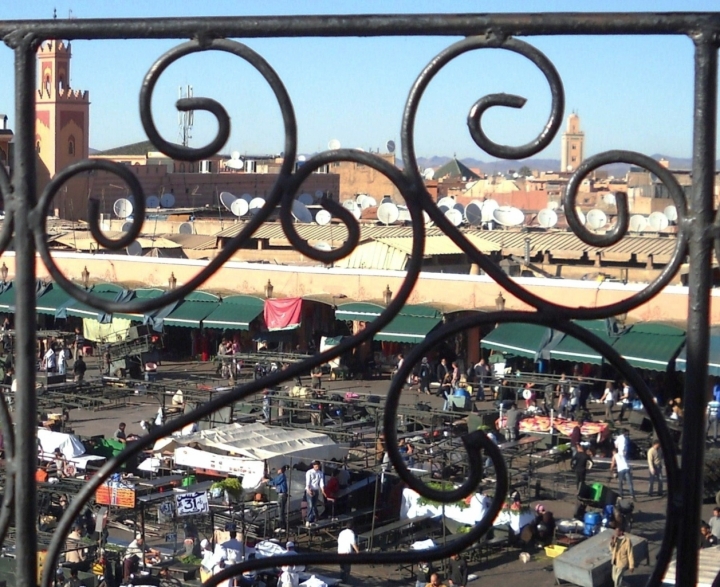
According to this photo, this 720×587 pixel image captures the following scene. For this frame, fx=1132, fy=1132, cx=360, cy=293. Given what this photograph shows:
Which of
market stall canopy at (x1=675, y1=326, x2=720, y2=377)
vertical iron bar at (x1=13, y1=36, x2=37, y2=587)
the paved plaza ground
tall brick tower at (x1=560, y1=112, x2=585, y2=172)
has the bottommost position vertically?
the paved plaza ground

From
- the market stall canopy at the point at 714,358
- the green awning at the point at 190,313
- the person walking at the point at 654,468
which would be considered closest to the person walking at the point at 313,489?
the person walking at the point at 654,468

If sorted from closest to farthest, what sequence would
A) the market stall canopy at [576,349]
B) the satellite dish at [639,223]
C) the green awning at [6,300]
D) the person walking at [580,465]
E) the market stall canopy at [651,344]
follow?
the person walking at [580,465] → the market stall canopy at [651,344] → the market stall canopy at [576,349] → the green awning at [6,300] → the satellite dish at [639,223]

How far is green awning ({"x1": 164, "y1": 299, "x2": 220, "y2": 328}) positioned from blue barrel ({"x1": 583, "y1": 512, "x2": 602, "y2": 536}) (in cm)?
1094

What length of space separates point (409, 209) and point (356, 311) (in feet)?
59.2

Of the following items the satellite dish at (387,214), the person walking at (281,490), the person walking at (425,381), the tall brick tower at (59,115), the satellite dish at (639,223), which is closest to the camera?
the person walking at (281,490)

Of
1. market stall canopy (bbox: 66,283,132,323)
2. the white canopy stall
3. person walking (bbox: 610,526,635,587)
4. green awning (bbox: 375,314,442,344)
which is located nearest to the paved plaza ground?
person walking (bbox: 610,526,635,587)

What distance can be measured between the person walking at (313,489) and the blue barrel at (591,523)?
2.37 metres

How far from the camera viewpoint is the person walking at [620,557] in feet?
27.2

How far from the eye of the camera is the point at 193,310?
66.3 ft

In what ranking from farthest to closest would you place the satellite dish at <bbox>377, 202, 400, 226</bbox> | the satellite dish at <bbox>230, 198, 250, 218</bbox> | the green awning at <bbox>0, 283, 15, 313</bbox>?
the satellite dish at <bbox>230, 198, 250, 218</bbox> → the satellite dish at <bbox>377, 202, 400, 226</bbox> → the green awning at <bbox>0, 283, 15, 313</bbox>

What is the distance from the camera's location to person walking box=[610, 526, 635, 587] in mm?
8305

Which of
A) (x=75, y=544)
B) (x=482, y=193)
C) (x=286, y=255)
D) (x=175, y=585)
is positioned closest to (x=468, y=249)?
(x=175, y=585)

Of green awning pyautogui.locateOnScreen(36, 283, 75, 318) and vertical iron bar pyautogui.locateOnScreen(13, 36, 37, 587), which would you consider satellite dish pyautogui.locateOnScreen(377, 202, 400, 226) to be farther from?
vertical iron bar pyautogui.locateOnScreen(13, 36, 37, 587)

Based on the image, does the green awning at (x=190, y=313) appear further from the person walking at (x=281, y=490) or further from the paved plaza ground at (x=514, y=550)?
the person walking at (x=281, y=490)
